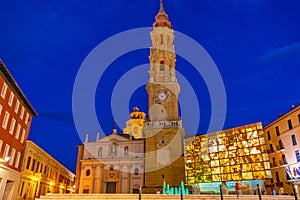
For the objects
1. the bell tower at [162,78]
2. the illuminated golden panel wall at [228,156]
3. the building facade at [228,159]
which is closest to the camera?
the building facade at [228,159]

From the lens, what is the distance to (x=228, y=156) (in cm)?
3600

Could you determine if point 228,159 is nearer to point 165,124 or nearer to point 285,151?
point 285,151

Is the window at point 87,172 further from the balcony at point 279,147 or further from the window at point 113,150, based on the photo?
the balcony at point 279,147

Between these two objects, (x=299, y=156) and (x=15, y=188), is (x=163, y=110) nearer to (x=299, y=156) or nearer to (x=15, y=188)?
(x=299, y=156)

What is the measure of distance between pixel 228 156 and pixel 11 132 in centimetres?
2888

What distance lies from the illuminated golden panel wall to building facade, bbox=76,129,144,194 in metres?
9.47

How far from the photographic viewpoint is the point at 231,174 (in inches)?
1371

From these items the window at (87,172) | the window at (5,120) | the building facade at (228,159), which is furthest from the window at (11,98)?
the building facade at (228,159)

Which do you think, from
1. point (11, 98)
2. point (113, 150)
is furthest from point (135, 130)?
point (11, 98)

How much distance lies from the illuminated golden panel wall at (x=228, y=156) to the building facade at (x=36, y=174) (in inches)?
888

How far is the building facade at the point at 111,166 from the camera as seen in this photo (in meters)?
42.0

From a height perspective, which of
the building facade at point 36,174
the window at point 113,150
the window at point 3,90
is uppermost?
the window at point 3,90

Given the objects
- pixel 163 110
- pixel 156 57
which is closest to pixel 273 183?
pixel 163 110

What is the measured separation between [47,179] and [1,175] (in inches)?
662
